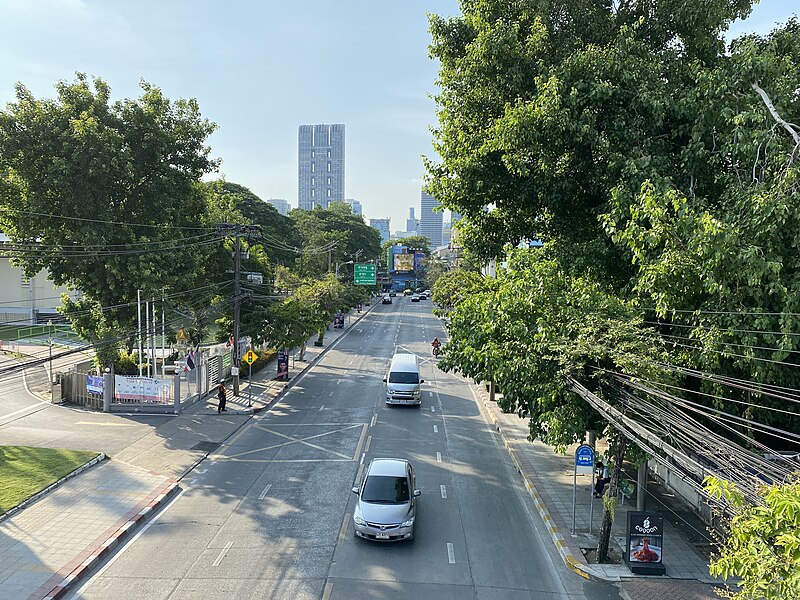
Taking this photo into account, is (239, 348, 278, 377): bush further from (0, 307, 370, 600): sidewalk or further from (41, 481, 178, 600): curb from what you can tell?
(41, 481, 178, 600): curb

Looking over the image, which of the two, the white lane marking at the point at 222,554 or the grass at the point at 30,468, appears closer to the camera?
the white lane marking at the point at 222,554

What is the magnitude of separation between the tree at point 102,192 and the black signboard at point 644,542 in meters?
21.0

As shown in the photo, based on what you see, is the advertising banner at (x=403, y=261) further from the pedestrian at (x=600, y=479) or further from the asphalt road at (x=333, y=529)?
the pedestrian at (x=600, y=479)

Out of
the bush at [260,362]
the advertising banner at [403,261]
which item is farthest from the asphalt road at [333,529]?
the advertising banner at [403,261]

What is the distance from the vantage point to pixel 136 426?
942 inches

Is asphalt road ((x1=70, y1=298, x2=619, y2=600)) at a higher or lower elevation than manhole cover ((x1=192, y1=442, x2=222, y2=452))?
higher

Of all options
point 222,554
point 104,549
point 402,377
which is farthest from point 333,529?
point 402,377

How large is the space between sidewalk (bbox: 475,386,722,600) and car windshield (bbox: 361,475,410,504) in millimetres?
3744

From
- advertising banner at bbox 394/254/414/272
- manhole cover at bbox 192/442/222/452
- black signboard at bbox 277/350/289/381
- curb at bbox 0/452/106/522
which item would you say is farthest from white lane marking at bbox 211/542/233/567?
advertising banner at bbox 394/254/414/272

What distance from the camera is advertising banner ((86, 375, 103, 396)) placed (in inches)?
1036

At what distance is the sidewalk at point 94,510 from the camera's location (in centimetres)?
1167

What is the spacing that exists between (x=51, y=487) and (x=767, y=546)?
57.8 feet

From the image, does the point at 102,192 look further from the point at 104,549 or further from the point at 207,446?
the point at 104,549

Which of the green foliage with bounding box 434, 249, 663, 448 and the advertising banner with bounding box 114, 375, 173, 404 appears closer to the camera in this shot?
the green foliage with bounding box 434, 249, 663, 448
